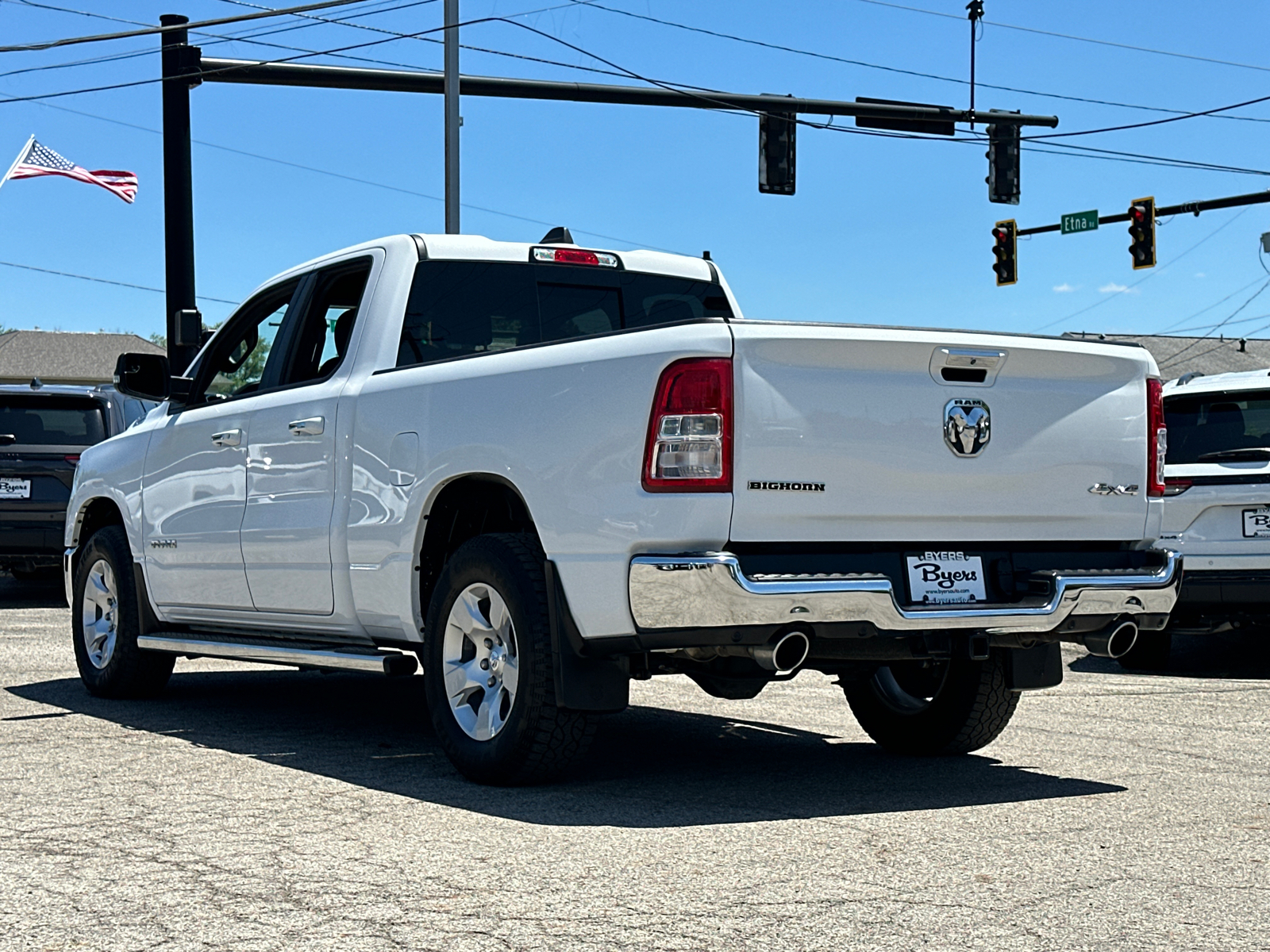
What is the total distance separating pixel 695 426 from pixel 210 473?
3376 millimetres

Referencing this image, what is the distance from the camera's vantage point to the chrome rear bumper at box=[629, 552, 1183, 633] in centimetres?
518

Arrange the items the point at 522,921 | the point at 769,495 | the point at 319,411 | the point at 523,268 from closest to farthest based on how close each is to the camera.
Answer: the point at 522,921
the point at 769,495
the point at 319,411
the point at 523,268

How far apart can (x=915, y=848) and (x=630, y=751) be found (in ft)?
7.40

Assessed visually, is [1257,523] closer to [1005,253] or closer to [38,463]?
[38,463]

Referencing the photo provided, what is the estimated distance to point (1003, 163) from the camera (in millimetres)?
22844

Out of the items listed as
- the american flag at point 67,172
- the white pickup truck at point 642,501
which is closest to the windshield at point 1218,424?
the white pickup truck at point 642,501

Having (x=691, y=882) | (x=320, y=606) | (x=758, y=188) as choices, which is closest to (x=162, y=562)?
(x=320, y=606)

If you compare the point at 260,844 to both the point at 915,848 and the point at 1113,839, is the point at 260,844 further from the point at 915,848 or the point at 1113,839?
the point at 1113,839

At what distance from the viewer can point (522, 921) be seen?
4.06 m

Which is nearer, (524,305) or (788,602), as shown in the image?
(788,602)

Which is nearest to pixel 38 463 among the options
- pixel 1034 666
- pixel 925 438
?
pixel 1034 666

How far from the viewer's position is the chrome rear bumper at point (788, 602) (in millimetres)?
5176

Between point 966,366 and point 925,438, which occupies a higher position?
point 966,366

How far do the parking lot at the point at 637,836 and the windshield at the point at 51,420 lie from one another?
7.16m
